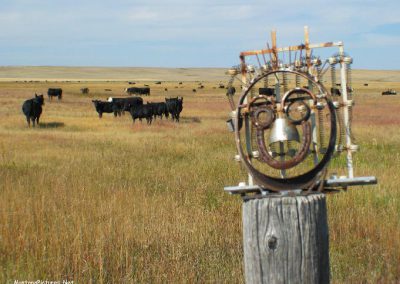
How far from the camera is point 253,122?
10.3ft

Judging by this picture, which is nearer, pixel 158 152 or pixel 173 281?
pixel 173 281

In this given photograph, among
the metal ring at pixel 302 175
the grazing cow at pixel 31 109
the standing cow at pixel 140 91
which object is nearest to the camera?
the metal ring at pixel 302 175

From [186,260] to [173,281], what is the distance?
56 centimetres

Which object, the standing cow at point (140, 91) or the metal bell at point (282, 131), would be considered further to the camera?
the standing cow at point (140, 91)

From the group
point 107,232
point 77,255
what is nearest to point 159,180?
point 107,232

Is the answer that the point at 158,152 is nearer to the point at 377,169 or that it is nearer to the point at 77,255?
the point at 377,169

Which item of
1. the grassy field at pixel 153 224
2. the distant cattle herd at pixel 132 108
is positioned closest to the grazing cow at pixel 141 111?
the distant cattle herd at pixel 132 108

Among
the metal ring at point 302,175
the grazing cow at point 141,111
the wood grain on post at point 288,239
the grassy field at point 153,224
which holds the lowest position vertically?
the grassy field at point 153,224

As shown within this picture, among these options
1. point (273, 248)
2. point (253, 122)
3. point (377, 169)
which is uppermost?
point (253, 122)

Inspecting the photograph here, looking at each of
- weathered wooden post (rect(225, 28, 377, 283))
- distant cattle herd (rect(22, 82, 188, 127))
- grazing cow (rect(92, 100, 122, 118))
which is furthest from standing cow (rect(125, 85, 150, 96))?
weathered wooden post (rect(225, 28, 377, 283))

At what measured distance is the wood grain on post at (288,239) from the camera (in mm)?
2961

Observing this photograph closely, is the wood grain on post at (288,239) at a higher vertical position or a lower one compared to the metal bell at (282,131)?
lower

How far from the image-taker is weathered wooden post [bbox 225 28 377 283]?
2967mm

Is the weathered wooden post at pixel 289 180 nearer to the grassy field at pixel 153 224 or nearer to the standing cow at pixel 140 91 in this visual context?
the grassy field at pixel 153 224
